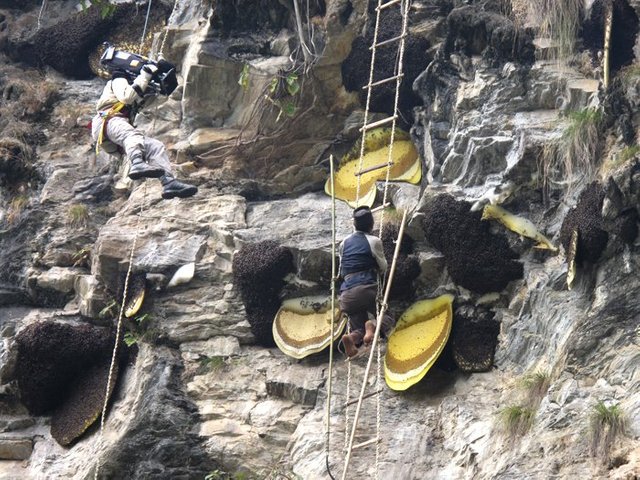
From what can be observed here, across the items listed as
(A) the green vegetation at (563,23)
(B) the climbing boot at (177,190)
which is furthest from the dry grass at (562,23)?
(B) the climbing boot at (177,190)

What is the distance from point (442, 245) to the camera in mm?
11320

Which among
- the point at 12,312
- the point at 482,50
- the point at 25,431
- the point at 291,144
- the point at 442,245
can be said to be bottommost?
the point at 25,431

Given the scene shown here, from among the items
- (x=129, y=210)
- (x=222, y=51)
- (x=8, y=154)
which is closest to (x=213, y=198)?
(x=129, y=210)

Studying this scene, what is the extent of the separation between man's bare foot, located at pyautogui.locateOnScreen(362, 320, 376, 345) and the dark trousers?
0.30 ft

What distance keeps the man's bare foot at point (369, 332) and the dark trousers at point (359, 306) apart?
0.30ft

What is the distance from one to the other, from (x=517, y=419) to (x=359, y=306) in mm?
1914

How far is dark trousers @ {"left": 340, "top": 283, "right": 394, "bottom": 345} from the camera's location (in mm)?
10477

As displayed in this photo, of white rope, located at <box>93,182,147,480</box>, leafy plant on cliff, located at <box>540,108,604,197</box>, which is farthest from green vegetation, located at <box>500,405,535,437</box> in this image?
white rope, located at <box>93,182,147,480</box>

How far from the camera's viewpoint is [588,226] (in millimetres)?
9945

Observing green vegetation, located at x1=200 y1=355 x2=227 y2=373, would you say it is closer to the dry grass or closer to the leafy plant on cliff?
the leafy plant on cliff

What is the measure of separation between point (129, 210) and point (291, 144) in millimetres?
2051

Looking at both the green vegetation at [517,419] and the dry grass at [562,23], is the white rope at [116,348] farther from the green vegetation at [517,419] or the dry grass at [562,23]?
the dry grass at [562,23]

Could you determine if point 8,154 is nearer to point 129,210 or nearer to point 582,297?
point 129,210

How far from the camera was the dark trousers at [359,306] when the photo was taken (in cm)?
1048
